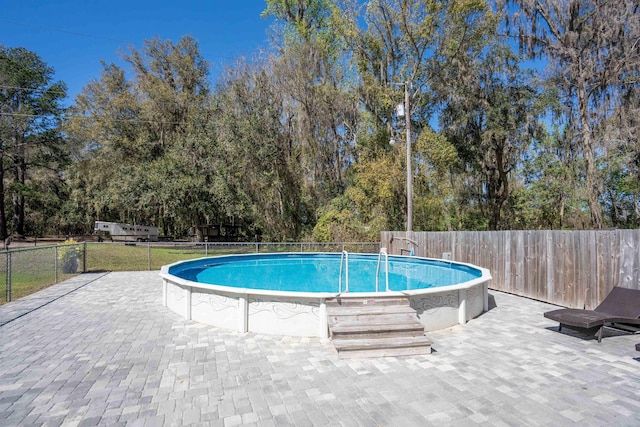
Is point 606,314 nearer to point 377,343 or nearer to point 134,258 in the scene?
point 377,343

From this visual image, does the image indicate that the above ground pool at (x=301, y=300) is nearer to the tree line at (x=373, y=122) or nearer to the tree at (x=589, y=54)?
the tree line at (x=373, y=122)

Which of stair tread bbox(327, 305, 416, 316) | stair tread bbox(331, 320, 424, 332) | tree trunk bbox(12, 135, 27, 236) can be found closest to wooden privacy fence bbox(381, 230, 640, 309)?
stair tread bbox(327, 305, 416, 316)

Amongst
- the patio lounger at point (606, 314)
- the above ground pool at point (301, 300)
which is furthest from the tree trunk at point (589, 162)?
the patio lounger at point (606, 314)

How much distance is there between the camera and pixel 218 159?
18656mm

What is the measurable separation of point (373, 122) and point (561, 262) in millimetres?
12815

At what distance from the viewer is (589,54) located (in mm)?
13023

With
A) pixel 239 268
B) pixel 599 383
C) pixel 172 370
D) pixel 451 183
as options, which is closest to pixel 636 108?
pixel 451 183

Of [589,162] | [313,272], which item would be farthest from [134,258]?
[589,162]

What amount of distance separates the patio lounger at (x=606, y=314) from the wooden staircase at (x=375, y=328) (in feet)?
6.33

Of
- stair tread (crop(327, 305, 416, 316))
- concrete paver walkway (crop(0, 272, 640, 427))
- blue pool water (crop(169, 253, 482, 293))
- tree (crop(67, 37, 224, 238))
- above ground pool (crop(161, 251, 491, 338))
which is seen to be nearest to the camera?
concrete paver walkway (crop(0, 272, 640, 427))

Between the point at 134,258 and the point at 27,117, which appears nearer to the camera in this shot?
the point at 134,258

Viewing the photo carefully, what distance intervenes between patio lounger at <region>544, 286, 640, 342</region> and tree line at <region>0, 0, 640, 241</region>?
9.70m

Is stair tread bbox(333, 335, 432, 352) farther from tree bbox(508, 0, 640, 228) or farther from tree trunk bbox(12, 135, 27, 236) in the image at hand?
tree trunk bbox(12, 135, 27, 236)

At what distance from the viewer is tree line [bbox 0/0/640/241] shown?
1359 centimetres
